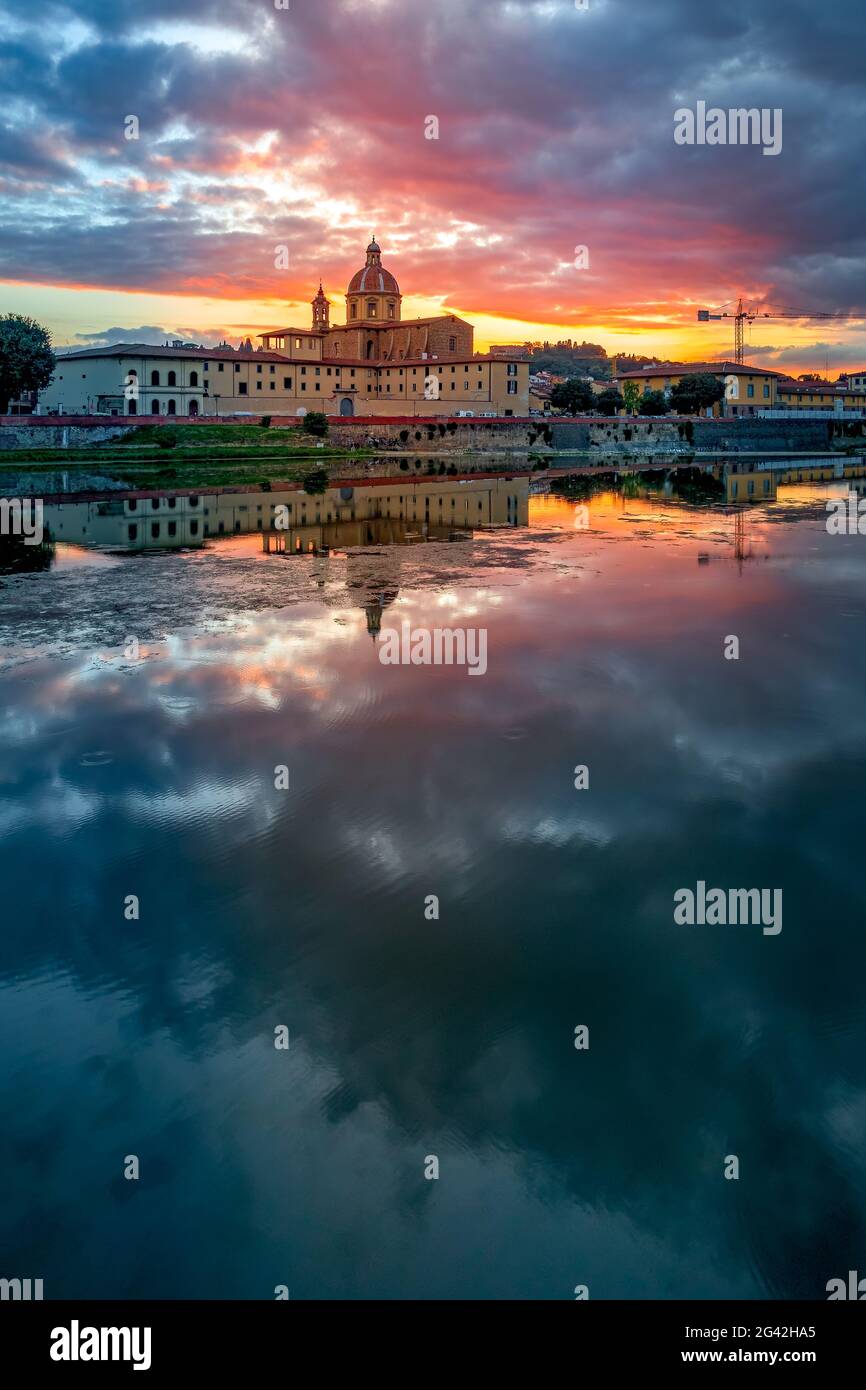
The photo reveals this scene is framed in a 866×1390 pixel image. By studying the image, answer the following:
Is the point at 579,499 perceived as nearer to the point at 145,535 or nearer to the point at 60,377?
the point at 145,535

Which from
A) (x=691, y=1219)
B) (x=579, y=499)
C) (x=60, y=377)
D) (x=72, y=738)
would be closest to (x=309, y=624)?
(x=72, y=738)

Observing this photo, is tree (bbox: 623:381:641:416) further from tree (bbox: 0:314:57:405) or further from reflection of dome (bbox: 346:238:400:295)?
tree (bbox: 0:314:57:405)

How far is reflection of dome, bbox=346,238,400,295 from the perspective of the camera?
103 meters

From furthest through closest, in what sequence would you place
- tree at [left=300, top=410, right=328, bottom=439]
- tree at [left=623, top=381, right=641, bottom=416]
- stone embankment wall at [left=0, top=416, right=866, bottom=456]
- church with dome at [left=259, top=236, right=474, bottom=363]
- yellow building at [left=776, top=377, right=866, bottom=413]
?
yellow building at [left=776, top=377, right=866, bottom=413] → tree at [left=623, top=381, right=641, bottom=416] → church with dome at [left=259, top=236, right=474, bottom=363] → tree at [left=300, top=410, right=328, bottom=439] → stone embankment wall at [left=0, top=416, right=866, bottom=456]

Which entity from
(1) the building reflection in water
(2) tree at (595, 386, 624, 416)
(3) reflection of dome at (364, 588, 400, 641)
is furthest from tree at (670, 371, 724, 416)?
(3) reflection of dome at (364, 588, 400, 641)

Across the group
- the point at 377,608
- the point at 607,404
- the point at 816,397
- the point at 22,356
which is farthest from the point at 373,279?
the point at 377,608

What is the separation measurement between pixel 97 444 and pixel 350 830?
52570 millimetres

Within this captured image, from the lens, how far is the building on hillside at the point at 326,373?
7925cm

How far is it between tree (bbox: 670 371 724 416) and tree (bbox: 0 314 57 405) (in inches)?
2508

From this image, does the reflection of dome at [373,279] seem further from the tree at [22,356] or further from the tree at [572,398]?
the tree at [22,356]

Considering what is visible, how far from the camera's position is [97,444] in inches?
2238

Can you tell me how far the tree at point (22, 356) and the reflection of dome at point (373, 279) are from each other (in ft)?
160

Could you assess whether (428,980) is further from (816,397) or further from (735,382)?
(816,397)

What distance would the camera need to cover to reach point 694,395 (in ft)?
333
